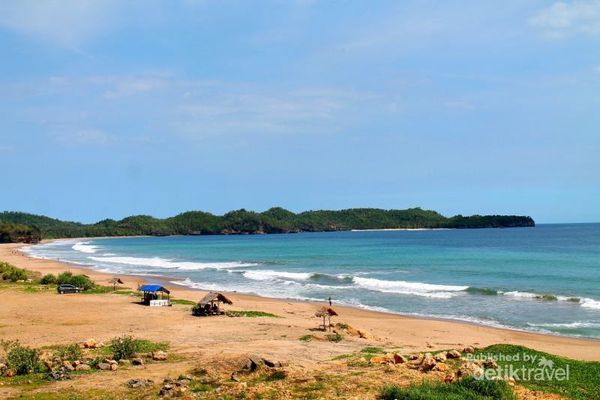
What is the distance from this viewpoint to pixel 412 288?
34.9m

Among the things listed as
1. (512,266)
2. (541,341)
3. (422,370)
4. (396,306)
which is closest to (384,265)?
(512,266)

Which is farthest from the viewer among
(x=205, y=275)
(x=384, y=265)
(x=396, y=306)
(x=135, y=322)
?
(x=384, y=265)

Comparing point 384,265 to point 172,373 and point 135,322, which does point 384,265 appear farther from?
point 172,373

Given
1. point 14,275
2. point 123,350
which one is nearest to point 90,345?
point 123,350

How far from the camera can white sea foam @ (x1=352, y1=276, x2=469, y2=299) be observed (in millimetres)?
32469

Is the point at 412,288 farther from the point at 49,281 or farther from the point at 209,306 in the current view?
the point at 49,281

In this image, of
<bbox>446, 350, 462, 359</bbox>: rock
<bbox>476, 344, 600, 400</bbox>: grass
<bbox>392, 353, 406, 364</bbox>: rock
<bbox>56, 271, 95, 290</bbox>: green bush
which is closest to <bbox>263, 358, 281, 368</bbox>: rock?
<bbox>392, 353, 406, 364</bbox>: rock

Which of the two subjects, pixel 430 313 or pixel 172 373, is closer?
pixel 172 373

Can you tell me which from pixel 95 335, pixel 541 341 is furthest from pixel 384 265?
pixel 95 335

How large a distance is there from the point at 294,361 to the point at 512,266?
125 ft

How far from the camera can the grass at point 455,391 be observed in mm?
9438

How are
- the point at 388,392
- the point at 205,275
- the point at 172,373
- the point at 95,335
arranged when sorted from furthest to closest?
1. the point at 205,275
2. the point at 95,335
3. the point at 172,373
4. the point at 388,392

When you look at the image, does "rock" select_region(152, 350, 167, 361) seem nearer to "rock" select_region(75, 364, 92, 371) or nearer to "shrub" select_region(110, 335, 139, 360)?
"shrub" select_region(110, 335, 139, 360)

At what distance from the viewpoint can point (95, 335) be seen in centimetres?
1858
